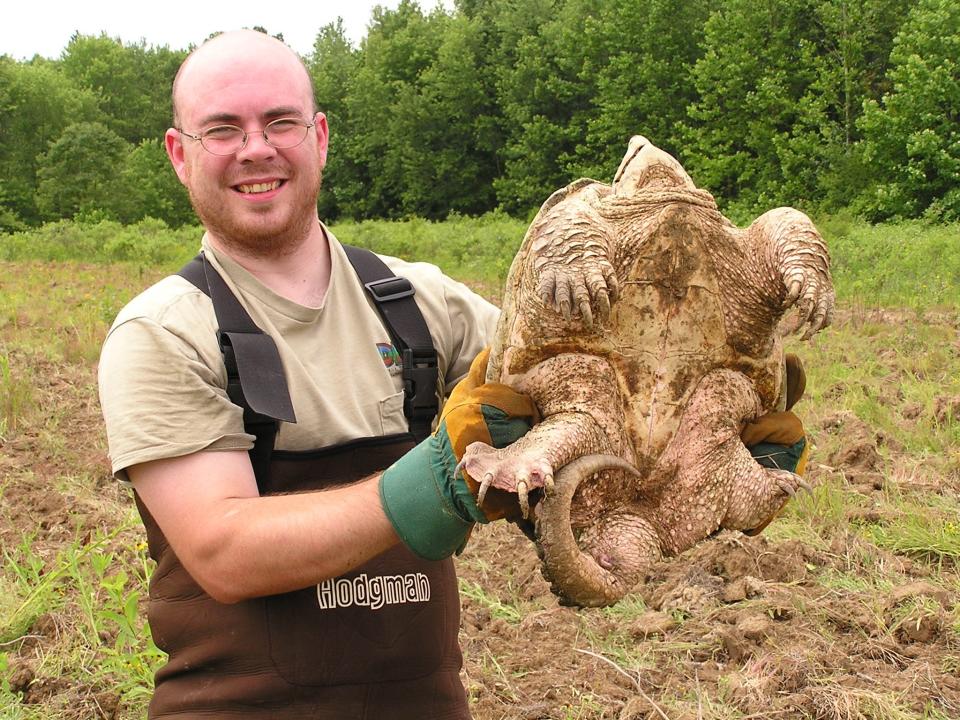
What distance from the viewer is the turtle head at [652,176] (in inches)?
79.7

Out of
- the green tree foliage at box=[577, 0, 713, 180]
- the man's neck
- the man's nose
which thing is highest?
the green tree foliage at box=[577, 0, 713, 180]

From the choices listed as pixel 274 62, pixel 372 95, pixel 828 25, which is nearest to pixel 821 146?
pixel 828 25

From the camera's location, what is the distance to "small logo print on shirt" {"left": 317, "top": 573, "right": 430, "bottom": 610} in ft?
6.24

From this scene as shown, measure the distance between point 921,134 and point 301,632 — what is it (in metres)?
15.6

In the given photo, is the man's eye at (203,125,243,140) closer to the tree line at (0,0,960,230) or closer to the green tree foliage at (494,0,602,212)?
the tree line at (0,0,960,230)

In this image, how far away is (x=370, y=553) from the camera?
1610 mm

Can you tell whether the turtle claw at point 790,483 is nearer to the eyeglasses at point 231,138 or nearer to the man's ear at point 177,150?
the eyeglasses at point 231,138

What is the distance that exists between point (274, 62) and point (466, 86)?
32.7 meters

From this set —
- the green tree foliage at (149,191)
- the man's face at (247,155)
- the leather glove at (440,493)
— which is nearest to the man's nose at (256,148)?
the man's face at (247,155)

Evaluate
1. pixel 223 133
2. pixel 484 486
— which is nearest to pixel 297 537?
pixel 484 486

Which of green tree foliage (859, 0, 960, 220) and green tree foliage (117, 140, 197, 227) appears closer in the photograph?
green tree foliage (859, 0, 960, 220)

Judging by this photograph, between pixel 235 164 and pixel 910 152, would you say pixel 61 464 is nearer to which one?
pixel 235 164

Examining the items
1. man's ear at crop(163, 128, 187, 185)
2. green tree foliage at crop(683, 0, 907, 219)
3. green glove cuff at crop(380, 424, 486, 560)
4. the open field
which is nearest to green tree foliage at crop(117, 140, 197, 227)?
green tree foliage at crop(683, 0, 907, 219)

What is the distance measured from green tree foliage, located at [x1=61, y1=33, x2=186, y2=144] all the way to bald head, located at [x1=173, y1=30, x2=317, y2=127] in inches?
2093
